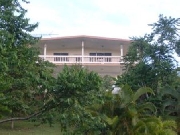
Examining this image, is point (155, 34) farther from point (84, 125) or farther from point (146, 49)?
point (84, 125)

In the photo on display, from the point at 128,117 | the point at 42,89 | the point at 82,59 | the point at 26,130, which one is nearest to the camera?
the point at 42,89

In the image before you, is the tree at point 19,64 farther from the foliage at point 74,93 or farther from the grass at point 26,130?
the grass at point 26,130

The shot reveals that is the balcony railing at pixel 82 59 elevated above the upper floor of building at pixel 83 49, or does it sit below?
below

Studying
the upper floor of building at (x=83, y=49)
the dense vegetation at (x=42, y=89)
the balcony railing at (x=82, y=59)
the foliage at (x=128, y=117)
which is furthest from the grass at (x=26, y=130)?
the balcony railing at (x=82, y=59)

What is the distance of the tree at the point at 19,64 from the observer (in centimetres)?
614

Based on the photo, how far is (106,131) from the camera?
37.1 feet

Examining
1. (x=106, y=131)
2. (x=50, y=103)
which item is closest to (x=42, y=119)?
(x=50, y=103)

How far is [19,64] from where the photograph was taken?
636cm

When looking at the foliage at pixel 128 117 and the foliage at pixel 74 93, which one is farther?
the foliage at pixel 128 117

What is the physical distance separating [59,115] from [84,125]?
1.81ft

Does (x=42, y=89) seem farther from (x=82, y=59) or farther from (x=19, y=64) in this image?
(x=82, y=59)

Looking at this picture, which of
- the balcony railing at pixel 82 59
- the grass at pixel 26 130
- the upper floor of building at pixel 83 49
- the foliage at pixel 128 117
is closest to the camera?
the foliage at pixel 128 117

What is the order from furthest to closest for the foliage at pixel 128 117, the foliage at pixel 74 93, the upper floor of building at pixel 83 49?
the upper floor of building at pixel 83 49, the foliage at pixel 128 117, the foliage at pixel 74 93

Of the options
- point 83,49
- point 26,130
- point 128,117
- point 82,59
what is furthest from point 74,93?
point 83,49
